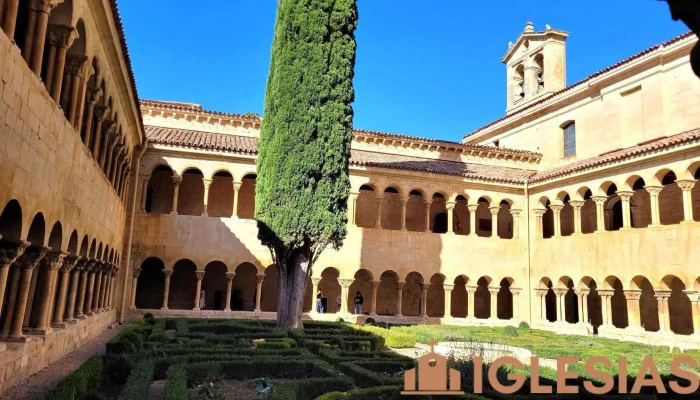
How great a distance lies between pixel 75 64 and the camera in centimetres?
955

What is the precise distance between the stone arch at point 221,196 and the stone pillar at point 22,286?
13925 mm

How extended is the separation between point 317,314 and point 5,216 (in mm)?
14209

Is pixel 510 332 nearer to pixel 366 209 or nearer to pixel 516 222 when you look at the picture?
pixel 516 222

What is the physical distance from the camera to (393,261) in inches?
838

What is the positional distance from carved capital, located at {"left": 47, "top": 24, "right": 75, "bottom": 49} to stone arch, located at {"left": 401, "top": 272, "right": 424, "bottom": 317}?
59.4 feet

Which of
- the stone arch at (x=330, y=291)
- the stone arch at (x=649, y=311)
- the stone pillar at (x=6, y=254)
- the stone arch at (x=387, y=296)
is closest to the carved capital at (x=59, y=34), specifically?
the stone pillar at (x=6, y=254)

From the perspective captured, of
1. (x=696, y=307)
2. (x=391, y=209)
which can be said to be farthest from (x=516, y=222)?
(x=696, y=307)

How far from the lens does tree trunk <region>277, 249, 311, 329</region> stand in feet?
46.8

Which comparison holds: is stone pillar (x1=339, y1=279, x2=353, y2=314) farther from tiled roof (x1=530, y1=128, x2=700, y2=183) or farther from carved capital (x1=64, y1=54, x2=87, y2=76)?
carved capital (x1=64, y1=54, x2=87, y2=76)

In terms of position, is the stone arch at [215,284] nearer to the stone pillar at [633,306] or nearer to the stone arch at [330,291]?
the stone arch at [330,291]

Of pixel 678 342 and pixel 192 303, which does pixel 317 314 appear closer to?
pixel 192 303

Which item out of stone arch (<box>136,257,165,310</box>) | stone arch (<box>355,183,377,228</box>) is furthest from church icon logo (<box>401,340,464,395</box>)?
stone arch (<box>136,257,165,310</box>)

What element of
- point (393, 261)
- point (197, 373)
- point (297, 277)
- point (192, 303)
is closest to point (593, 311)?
point (393, 261)

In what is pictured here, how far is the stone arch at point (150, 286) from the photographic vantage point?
21188mm
